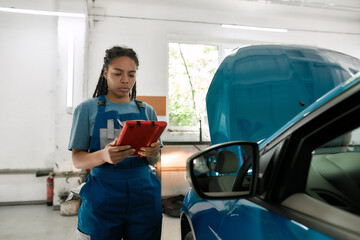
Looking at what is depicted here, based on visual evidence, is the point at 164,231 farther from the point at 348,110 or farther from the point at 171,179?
the point at 348,110

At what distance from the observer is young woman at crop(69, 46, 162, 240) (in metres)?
1.16

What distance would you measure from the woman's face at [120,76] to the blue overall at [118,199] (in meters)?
0.09

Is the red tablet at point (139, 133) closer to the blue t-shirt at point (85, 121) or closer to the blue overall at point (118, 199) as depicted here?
the blue overall at point (118, 199)

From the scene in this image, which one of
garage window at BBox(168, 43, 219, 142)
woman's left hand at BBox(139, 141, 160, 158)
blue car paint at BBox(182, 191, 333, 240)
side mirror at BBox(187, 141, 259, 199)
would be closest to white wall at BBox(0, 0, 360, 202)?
garage window at BBox(168, 43, 219, 142)

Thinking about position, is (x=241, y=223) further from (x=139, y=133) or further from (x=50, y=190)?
(x=50, y=190)

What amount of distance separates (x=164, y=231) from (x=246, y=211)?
2.44m

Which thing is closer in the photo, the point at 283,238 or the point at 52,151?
the point at 283,238

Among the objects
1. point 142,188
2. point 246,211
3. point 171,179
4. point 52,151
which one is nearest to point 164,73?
point 171,179

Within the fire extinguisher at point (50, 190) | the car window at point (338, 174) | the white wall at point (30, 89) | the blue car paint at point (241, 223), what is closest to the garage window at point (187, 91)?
the white wall at point (30, 89)

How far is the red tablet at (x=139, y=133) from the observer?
98cm

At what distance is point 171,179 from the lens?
4.29 m

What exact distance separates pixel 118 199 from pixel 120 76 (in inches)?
23.4

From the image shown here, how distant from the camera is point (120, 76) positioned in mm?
1274

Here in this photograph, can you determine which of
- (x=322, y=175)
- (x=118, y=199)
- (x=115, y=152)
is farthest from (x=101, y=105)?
(x=322, y=175)
